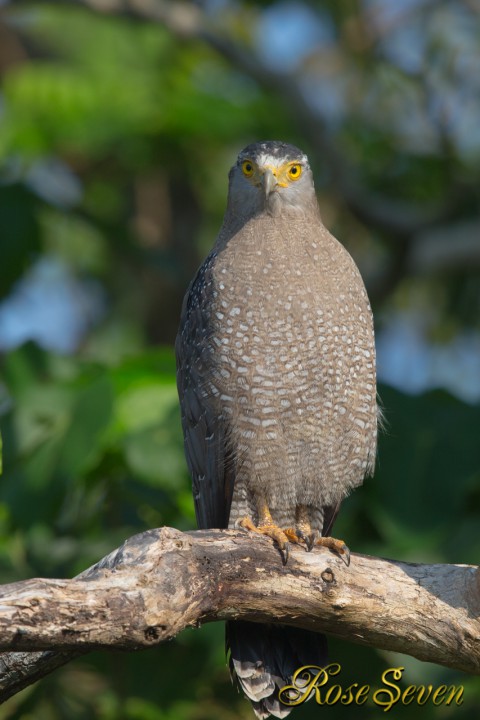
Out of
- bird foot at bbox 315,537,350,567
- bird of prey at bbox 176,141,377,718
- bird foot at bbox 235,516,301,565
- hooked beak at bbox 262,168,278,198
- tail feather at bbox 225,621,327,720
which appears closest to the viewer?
bird foot at bbox 235,516,301,565

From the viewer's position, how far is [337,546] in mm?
4422

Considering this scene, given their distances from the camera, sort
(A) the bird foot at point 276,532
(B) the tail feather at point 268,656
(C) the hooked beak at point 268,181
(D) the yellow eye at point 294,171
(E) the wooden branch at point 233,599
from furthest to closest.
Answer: (D) the yellow eye at point 294,171 → (C) the hooked beak at point 268,181 → (B) the tail feather at point 268,656 → (A) the bird foot at point 276,532 → (E) the wooden branch at point 233,599

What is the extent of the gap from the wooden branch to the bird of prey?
18.6 inches

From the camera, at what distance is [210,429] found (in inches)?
192

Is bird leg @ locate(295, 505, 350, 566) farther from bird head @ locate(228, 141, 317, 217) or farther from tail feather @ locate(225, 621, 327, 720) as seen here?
bird head @ locate(228, 141, 317, 217)

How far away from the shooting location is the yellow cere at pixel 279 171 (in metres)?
5.24

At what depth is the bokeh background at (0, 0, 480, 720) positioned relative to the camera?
16.8 feet

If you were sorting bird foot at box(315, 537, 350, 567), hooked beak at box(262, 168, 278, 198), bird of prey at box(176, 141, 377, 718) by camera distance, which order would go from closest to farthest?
bird foot at box(315, 537, 350, 567) < bird of prey at box(176, 141, 377, 718) < hooked beak at box(262, 168, 278, 198)

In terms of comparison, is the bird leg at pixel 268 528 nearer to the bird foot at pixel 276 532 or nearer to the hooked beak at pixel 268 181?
the bird foot at pixel 276 532

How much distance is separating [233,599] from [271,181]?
2161 mm

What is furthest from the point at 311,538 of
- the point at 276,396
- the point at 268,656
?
the point at 276,396

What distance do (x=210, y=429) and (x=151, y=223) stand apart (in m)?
6.67
